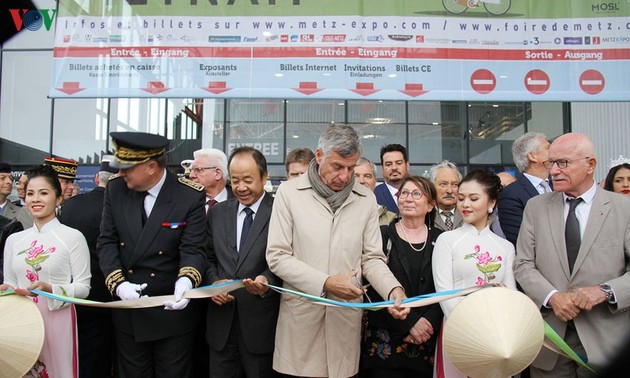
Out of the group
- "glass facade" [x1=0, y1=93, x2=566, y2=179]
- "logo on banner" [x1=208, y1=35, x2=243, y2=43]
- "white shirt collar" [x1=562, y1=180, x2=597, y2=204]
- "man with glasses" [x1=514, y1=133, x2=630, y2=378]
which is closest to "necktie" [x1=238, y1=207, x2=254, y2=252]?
"man with glasses" [x1=514, y1=133, x2=630, y2=378]

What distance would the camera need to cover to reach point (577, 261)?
2.79 m

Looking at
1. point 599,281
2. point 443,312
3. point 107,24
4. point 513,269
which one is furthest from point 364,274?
point 107,24

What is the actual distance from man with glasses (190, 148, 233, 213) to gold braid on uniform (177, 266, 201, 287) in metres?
1.19

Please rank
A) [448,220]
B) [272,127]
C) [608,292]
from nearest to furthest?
[608,292] → [448,220] → [272,127]

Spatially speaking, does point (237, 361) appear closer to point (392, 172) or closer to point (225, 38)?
point (392, 172)

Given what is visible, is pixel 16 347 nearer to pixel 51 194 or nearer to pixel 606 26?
pixel 51 194

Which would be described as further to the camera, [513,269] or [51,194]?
[51,194]

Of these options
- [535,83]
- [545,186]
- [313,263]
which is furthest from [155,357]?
[535,83]

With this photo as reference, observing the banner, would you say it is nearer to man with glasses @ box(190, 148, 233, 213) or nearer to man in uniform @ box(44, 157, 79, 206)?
man in uniform @ box(44, 157, 79, 206)

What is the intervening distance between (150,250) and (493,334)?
1829 mm

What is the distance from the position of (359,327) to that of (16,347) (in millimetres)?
1749

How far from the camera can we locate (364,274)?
9.43 feet

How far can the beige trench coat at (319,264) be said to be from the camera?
109 inches

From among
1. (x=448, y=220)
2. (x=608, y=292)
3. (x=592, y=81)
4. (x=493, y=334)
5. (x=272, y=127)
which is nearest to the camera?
(x=493, y=334)
